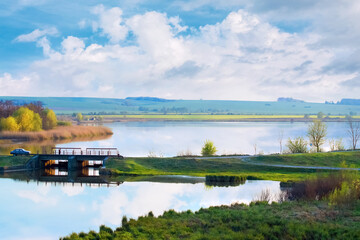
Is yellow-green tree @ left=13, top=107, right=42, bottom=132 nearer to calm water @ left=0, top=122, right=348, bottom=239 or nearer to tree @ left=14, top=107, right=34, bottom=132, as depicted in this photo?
tree @ left=14, top=107, right=34, bottom=132

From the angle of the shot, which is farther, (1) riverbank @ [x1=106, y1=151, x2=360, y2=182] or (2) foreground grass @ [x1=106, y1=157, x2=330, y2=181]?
(1) riverbank @ [x1=106, y1=151, x2=360, y2=182]

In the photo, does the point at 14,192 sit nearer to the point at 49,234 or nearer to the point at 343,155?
the point at 49,234

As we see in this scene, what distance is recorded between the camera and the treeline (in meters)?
105

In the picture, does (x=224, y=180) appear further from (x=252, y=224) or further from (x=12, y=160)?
(x=12, y=160)

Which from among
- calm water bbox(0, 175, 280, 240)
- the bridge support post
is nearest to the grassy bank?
the bridge support post

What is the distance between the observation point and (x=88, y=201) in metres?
39.3

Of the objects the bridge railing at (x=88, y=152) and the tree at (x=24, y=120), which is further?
the tree at (x=24, y=120)

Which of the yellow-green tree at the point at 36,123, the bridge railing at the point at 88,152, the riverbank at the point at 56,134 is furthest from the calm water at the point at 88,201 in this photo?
the yellow-green tree at the point at 36,123

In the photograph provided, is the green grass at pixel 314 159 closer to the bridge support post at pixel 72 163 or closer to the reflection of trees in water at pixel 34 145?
the bridge support post at pixel 72 163

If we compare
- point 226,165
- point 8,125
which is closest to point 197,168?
point 226,165

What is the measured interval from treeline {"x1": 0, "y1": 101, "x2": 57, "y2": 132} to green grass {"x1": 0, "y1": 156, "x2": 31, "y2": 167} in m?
45.0

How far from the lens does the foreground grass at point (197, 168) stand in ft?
176

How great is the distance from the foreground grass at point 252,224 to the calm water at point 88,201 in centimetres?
439

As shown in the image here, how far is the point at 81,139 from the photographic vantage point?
372ft
